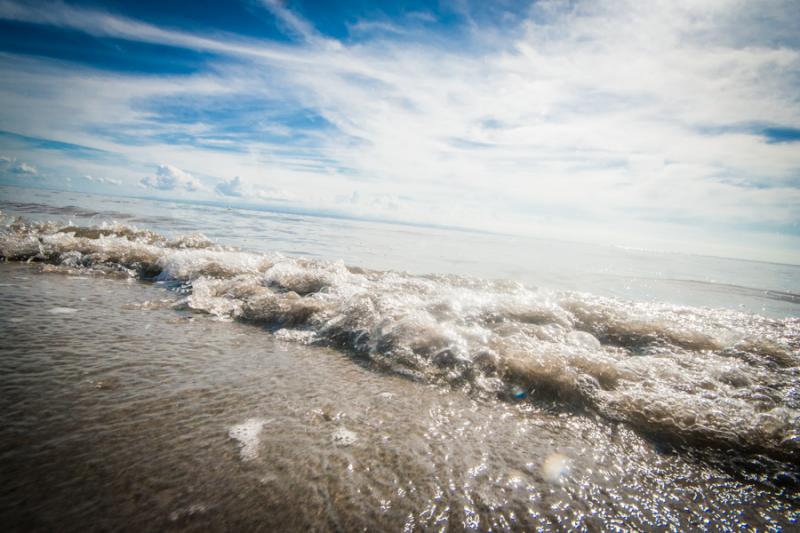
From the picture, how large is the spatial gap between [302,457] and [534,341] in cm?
357

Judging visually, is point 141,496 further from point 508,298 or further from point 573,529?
point 508,298

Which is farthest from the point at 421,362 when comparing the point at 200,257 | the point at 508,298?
the point at 200,257

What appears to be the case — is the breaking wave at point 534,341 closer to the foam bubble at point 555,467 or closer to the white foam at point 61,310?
the foam bubble at point 555,467

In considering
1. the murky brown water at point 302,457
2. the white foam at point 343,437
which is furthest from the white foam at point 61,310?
the white foam at point 343,437

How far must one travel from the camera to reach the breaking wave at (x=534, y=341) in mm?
3137

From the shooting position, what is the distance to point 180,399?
2.75 meters

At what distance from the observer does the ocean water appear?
1.92 m

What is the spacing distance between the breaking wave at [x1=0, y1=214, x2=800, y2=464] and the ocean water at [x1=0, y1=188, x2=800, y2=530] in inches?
1.2

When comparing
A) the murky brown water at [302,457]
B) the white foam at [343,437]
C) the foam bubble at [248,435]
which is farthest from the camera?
the white foam at [343,437]

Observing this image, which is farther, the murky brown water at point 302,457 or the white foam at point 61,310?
the white foam at point 61,310

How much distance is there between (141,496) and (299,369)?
1.82 metres

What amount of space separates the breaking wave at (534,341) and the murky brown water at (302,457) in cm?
39

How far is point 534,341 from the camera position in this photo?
4750 mm

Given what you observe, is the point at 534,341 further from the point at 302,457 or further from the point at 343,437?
the point at 302,457
